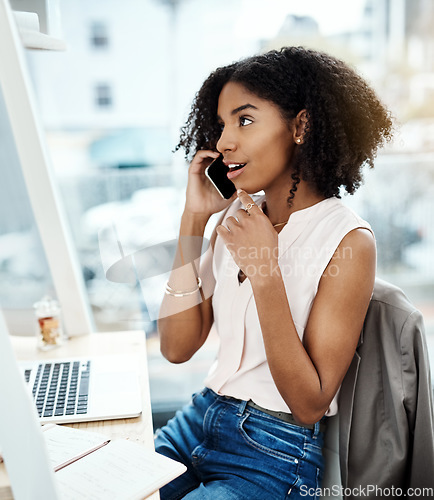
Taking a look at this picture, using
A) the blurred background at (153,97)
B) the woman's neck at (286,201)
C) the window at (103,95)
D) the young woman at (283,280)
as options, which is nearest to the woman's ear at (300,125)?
the young woman at (283,280)

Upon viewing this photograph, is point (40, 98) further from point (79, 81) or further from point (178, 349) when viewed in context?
point (178, 349)

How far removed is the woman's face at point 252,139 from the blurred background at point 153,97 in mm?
486

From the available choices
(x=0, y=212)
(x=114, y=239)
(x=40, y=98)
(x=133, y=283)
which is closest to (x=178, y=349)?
(x=133, y=283)

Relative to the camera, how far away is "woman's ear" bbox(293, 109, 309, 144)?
3.87ft

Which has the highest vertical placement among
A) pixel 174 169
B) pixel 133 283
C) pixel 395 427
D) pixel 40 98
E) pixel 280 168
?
pixel 40 98

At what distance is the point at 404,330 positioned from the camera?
1.10 m

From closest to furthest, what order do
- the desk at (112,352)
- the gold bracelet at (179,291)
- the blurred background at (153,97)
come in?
the desk at (112,352) → the gold bracelet at (179,291) → the blurred background at (153,97)

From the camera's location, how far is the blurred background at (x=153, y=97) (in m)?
1.75

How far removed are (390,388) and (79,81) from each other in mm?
1318

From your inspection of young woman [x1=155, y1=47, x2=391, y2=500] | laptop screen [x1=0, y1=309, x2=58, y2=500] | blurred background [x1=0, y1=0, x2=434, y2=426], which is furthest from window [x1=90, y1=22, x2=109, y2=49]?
laptop screen [x1=0, y1=309, x2=58, y2=500]

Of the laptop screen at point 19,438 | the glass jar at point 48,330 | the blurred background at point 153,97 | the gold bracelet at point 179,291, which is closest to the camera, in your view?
the laptop screen at point 19,438

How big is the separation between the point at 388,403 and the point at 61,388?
69 cm

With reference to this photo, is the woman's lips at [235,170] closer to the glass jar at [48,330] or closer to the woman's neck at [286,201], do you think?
the woman's neck at [286,201]

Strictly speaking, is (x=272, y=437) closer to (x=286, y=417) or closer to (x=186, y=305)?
(x=286, y=417)
